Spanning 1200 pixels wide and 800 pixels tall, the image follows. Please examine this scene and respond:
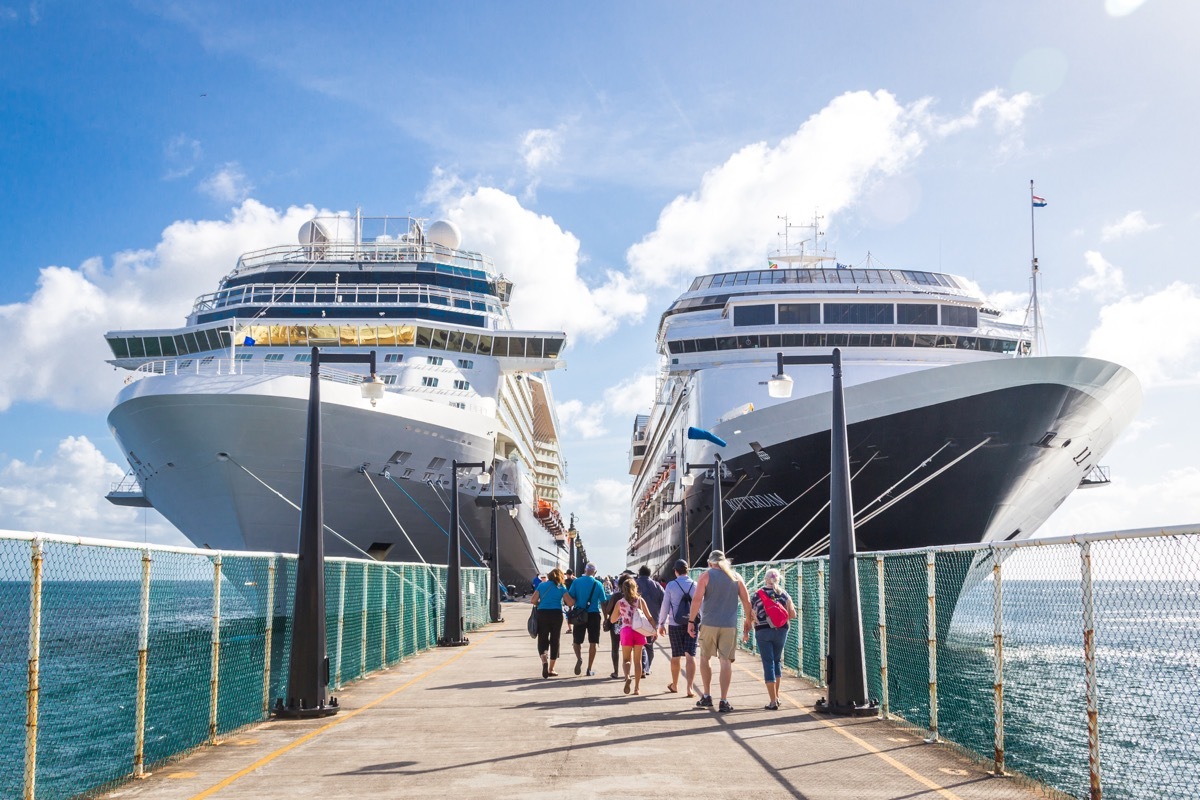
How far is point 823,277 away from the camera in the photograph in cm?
3725

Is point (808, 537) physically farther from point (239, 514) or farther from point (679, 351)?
point (239, 514)

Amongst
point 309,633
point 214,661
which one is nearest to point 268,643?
point 309,633

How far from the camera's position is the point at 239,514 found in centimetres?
2497

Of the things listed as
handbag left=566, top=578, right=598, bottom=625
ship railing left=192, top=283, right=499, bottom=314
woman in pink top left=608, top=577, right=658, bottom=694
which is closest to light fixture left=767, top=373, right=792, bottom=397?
woman in pink top left=608, top=577, right=658, bottom=694

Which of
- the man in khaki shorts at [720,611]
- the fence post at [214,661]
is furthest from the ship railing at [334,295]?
the fence post at [214,661]

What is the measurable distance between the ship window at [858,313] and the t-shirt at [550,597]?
20.9 m

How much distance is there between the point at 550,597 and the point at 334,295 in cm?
2379

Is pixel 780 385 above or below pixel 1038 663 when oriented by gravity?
above

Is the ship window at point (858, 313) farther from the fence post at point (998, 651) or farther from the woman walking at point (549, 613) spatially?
the fence post at point (998, 651)

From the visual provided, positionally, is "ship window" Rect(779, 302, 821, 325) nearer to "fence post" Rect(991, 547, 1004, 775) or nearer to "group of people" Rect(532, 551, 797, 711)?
"group of people" Rect(532, 551, 797, 711)

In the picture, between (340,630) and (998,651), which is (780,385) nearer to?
(998,651)

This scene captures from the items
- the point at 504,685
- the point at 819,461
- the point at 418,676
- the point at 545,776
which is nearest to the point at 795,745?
the point at 545,776

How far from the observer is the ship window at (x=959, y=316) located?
105 feet

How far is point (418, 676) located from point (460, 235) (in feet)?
99.9
